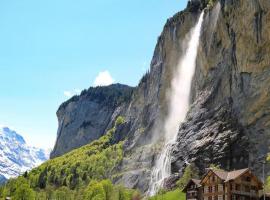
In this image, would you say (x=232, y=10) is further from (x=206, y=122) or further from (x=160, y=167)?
(x=160, y=167)

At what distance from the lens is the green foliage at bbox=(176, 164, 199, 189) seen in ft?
514

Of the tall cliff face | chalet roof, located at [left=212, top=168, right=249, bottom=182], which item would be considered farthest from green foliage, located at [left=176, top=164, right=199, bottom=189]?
chalet roof, located at [left=212, top=168, right=249, bottom=182]

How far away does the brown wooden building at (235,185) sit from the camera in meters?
113

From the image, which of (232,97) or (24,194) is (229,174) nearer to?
(232,97)

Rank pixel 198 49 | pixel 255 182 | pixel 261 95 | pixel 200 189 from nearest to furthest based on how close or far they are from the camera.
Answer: pixel 255 182 < pixel 200 189 < pixel 261 95 < pixel 198 49

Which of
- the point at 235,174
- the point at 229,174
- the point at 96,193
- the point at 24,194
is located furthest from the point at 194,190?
the point at 24,194

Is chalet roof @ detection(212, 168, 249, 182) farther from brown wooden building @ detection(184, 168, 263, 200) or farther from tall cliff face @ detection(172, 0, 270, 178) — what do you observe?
tall cliff face @ detection(172, 0, 270, 178)

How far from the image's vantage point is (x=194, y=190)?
12681 cm

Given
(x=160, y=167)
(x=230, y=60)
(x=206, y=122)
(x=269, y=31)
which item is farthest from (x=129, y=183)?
(x=269, y=31)

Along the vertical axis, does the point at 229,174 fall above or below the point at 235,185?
above

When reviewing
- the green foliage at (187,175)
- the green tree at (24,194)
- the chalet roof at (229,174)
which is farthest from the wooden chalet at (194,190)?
the green tree at (24,194)

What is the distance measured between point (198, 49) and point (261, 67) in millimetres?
47562

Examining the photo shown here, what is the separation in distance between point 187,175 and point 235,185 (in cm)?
→ 4409

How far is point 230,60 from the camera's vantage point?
162500 mm
